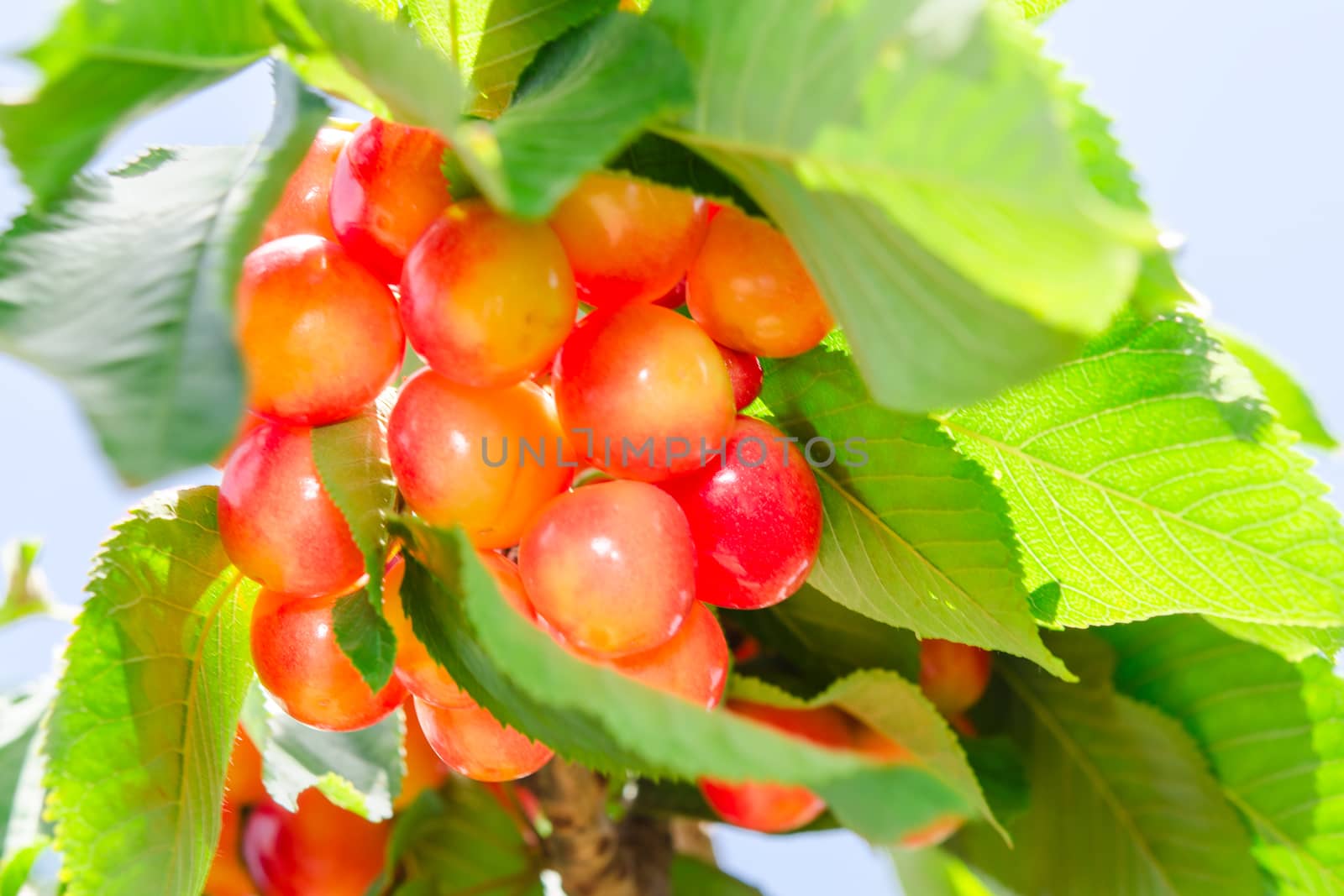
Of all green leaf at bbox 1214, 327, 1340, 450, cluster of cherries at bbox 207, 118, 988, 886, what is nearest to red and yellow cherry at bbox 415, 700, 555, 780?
cluster of cherries at bbox 207, 118, 988, 886

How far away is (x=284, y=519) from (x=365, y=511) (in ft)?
0.06

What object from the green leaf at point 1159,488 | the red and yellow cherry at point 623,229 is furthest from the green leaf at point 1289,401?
the red and yellow cherry at point 623,229

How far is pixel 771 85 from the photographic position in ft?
0.62

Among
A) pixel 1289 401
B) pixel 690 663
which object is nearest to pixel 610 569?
pixel 690 663

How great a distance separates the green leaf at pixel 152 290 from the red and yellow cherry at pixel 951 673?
0.89 feet

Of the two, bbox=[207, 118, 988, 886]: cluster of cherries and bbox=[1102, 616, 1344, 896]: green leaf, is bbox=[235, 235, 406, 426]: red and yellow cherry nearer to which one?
bbox=[207, 118, 988, 886]: cluster of cherries

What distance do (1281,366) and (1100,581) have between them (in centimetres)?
9

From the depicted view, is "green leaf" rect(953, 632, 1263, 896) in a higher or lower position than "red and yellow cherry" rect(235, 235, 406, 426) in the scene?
lower

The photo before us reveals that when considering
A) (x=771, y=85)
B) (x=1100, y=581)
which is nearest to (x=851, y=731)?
(x=1100, y=581)

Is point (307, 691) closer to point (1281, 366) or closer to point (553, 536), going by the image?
point (553, 536)

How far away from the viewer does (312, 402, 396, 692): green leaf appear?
0.73 ft

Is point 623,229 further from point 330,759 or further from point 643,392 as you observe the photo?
point 330,759

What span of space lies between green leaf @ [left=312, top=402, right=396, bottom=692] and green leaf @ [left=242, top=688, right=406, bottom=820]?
0.15 m

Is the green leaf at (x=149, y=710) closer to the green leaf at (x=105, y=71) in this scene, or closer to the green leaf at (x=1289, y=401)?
the green leaf at (x=105, y=71)
